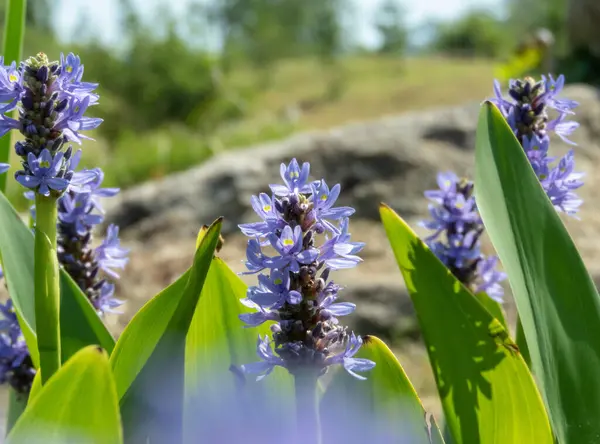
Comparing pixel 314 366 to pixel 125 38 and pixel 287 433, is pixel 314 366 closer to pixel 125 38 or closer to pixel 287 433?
pixel 287 433

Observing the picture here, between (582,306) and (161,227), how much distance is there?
5.03 meters

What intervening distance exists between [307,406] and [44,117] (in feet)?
1.54

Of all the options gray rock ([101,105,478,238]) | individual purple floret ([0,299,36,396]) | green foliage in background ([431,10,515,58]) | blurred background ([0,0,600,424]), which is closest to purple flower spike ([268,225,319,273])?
individual purple floret ([0,299,36,396])

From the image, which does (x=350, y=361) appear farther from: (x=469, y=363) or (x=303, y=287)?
(x=469, y=363)

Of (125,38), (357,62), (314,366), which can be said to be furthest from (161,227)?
(357,62)

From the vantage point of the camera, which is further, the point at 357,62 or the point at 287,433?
the point at 357,62

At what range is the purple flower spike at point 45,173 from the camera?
83 centimetres

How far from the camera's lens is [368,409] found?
985 mm

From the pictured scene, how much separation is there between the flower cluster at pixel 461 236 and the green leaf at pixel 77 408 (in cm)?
73

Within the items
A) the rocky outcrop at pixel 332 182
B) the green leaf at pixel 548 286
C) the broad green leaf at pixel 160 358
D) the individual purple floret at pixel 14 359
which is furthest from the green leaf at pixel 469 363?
the rocky outcrop at pixel 332 182

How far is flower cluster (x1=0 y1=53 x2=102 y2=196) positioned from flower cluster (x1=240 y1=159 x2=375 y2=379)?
233mm

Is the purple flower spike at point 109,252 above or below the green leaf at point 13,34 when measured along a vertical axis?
below

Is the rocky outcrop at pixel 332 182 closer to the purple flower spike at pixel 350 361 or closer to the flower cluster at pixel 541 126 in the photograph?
the flower cluster at pixel 541 126

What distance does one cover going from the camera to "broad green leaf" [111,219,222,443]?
85 cm
